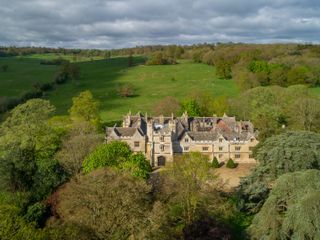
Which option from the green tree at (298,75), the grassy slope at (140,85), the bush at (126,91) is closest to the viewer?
the grassy slope at (140,85)

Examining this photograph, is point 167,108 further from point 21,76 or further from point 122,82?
point 21,76

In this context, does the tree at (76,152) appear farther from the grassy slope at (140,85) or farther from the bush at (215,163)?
the grassy slope at (140,85)

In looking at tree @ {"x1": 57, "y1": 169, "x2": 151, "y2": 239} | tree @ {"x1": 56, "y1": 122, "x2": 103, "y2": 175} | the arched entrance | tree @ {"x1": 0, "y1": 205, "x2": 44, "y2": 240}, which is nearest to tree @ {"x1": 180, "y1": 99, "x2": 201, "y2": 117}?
the arched entrance

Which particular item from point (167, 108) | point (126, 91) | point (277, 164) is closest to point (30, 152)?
point (277, 164)

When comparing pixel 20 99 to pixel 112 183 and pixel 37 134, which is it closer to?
pixel 37 134


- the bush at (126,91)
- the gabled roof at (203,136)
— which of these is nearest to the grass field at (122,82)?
the bush at (126,91)

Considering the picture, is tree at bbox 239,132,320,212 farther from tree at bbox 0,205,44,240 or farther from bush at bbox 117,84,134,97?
bush at bbox 117,84,134,97

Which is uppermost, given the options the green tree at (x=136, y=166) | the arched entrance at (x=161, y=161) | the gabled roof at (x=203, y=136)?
the green tree at (x=136, y=166)
